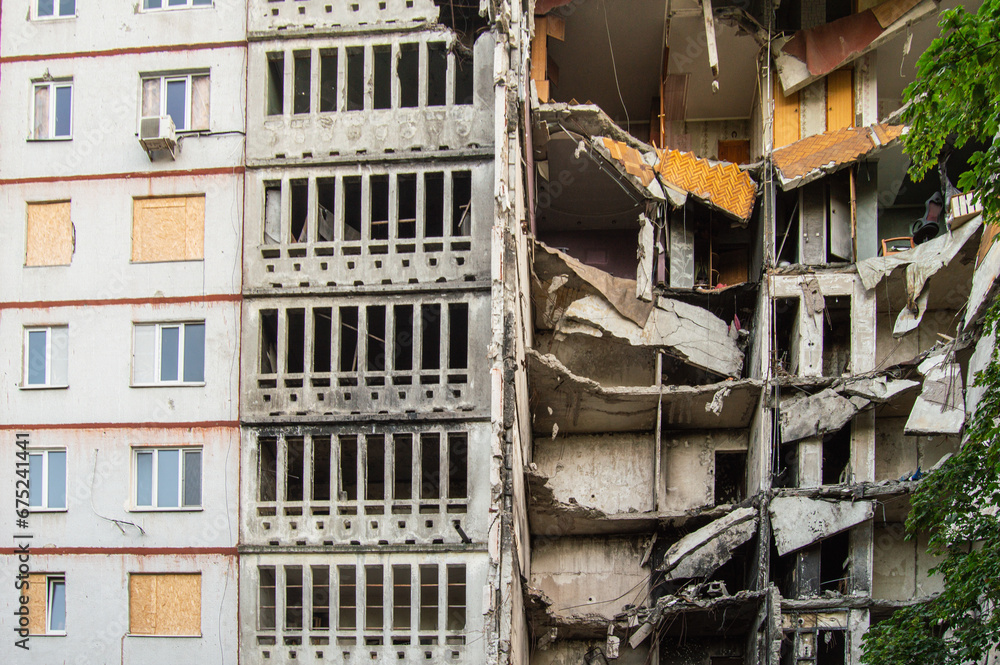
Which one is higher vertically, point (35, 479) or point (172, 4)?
point (172, 4)

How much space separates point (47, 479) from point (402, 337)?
8.47 meters

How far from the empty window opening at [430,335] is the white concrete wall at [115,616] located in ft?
21.3

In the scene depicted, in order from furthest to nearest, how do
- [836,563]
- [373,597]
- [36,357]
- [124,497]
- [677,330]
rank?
→ [677,330]
[836,563]
[36,357]
[124,497]
[373,597]

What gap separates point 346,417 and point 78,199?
27.1ft

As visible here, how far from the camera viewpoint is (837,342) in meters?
29.8

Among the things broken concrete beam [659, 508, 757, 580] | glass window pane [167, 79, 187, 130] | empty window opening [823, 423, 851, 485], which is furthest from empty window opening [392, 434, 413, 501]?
empty window opening [823, 423, 851, 485]

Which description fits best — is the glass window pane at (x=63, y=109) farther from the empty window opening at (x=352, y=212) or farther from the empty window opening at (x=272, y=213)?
the empty window opening at (x=352, y=212)

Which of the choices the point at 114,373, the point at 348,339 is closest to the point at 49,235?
the point at 114,373

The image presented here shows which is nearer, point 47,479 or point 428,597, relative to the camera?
point 428,597

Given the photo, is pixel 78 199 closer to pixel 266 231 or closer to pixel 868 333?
pixel 266 231

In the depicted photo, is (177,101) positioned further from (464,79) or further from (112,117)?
(464,79)

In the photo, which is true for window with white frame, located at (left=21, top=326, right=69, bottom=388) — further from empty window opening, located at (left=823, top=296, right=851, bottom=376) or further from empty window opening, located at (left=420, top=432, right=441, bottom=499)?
empty window opening, located at (left=823, top=296, right=851, bottom=376)

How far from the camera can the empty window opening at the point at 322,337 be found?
87.7ft

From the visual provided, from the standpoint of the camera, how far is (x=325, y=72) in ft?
92.4
